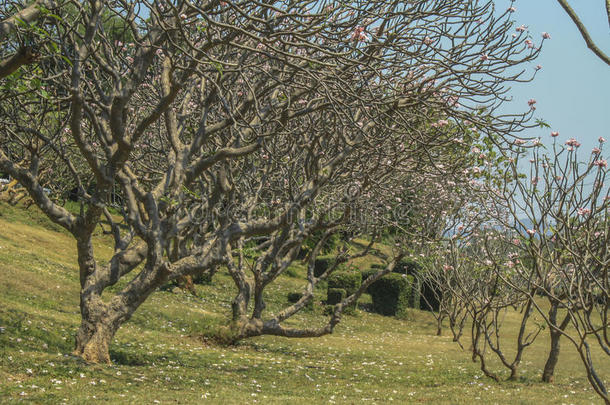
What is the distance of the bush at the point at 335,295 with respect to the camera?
2773 centimetres

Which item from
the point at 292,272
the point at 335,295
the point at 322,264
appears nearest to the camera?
the point at 335,295

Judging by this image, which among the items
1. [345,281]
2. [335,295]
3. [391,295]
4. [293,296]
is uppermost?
[345,281]

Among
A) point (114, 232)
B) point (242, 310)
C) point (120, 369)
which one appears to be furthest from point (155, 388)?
point (242, 310)

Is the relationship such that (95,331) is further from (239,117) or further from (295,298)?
(295,298)

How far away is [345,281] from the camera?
2952 centimetres

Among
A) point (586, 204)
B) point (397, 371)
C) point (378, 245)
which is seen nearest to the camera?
point (586, 204)

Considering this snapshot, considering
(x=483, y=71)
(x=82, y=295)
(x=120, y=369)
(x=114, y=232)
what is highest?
(x=483, y=71)

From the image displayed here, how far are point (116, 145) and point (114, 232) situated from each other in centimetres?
214

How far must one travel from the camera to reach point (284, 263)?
A: 15453 mm

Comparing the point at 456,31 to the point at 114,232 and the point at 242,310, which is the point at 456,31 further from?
the point at 242,310

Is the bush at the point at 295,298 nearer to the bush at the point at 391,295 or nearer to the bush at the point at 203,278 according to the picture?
the bush at the point at 203,278

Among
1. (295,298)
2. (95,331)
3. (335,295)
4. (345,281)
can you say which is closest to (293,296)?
(295,298)

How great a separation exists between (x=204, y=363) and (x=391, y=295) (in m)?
18.7

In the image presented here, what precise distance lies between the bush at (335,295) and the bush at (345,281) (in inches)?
49.2
